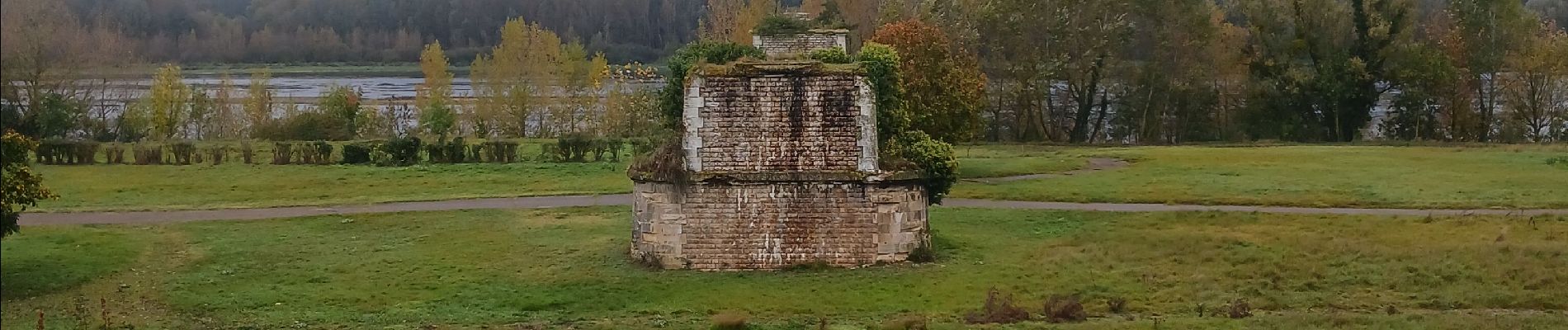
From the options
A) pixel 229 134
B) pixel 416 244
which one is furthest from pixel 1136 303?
pixel 229 134

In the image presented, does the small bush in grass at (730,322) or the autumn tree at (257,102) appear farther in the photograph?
the autumn tree at (257,102)

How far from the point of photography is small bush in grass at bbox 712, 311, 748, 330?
46.3 feet

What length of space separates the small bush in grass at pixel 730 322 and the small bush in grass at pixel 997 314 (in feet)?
7.77

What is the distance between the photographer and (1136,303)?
15.3 meters

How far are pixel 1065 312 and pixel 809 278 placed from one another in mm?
3794

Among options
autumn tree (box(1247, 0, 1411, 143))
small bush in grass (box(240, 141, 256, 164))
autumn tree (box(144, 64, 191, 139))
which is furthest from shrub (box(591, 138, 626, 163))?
autumn tree (box(1247, 0, 1411, 143))

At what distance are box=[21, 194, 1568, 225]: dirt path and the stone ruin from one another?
813 cm

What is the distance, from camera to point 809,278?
56.3 ft

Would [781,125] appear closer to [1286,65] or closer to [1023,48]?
[1023,48]

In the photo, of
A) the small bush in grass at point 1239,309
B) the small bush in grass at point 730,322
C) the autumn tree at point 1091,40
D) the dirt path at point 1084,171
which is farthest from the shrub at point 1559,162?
the small bush in grass at point 730,322

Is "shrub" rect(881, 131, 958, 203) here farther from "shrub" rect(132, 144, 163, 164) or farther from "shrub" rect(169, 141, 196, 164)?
"shrub" rect(132, 144, 163, 164)

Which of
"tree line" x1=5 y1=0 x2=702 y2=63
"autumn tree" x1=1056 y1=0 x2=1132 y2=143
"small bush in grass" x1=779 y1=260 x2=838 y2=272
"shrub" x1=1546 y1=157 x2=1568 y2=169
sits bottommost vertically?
"small bush in grass" x1=779 y1=260 x2=838 y2=272

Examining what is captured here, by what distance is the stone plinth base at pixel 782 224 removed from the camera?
17688 mm

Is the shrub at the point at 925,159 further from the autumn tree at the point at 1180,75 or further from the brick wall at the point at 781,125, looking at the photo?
the autumn tree at the point at 1180,75
